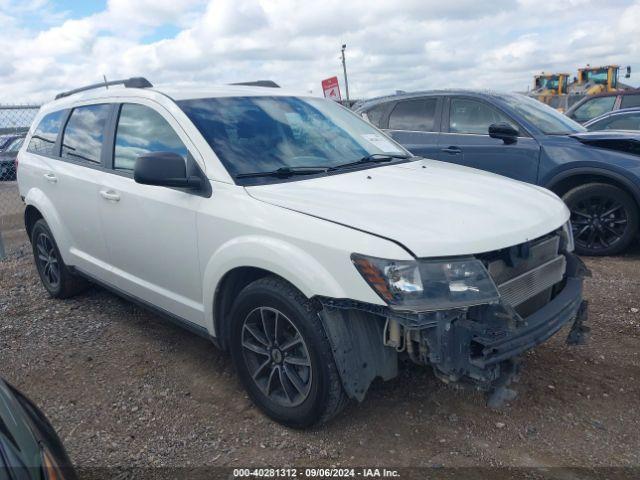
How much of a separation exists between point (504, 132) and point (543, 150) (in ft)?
1.60

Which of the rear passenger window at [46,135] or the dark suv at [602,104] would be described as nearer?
the rear passenger window at [46,135]

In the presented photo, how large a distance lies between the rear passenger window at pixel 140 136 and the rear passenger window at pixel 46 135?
1209 millimetres

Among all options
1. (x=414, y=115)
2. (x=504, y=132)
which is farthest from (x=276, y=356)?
(x=414, y=115)

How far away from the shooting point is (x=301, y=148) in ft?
11.2

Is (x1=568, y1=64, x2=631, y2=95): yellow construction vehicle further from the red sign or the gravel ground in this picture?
the gravel ground

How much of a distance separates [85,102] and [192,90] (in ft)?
4.39

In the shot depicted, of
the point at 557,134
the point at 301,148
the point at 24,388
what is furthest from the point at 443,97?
the point at 24,388

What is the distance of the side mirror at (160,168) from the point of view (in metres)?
2.92

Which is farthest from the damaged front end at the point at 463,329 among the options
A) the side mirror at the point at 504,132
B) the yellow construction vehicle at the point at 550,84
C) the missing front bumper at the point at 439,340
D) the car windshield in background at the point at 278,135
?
the yellow construction vehicle at the point at 550,84

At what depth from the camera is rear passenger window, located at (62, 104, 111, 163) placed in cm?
409

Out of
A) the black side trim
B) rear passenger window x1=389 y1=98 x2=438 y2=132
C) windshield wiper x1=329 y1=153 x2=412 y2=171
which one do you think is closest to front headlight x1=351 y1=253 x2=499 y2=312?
windshield wiper x1=329 y1=153 x2=412 y2=171

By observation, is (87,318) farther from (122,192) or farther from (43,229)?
(122,192)

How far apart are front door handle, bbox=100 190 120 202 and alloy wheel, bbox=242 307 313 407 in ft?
4.66

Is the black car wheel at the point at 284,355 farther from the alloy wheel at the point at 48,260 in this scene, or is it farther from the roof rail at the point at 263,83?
the alloy wheel at the point at 48,260
